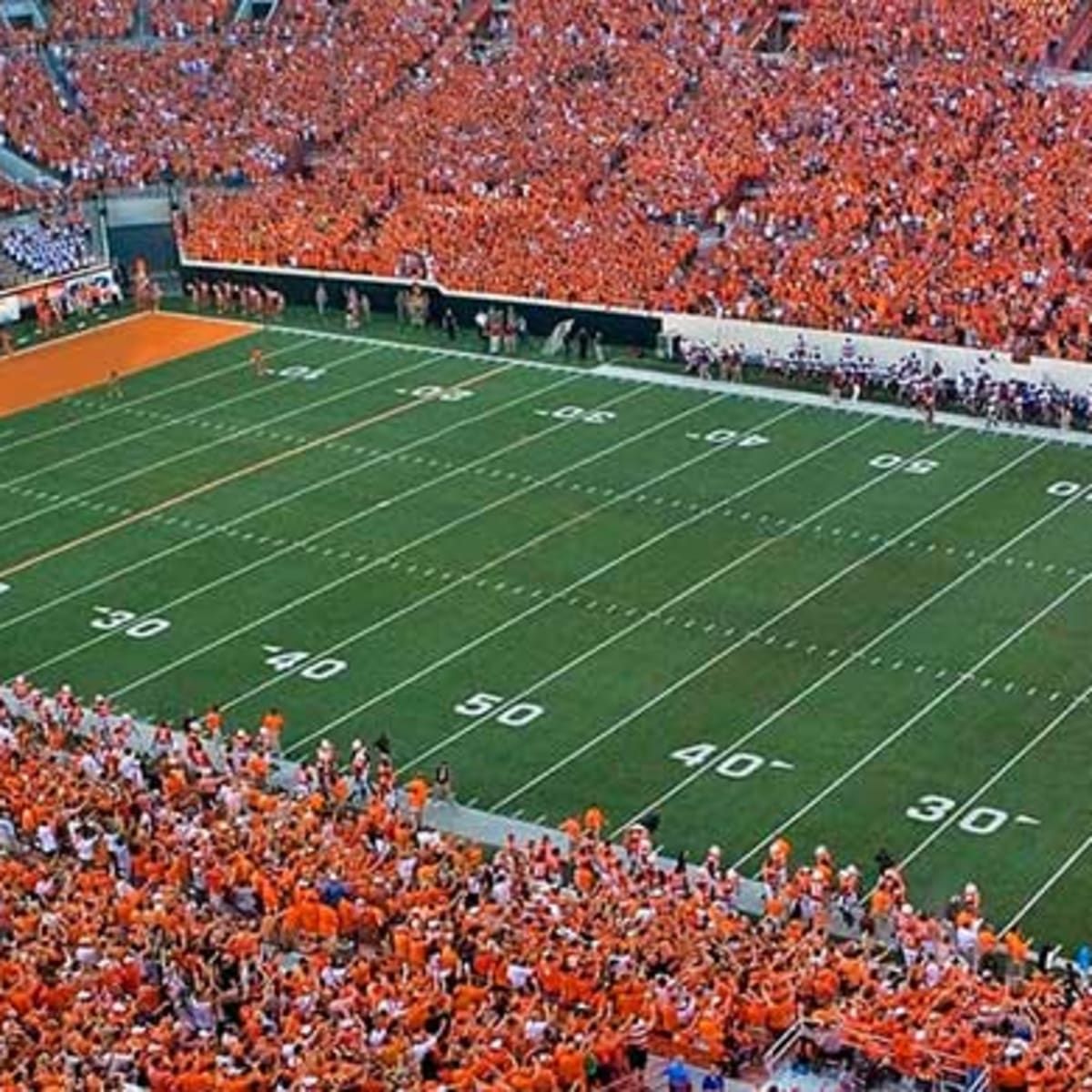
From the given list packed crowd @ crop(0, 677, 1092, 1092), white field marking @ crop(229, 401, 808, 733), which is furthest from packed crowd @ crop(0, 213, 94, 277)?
packed crowd @ crop(0, 677, 1092, 1092)

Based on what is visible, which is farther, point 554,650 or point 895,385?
point 895,385

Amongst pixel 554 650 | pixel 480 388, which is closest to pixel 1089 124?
pixel 480 388

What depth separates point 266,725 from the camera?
21.8m

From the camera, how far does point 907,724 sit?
2214 cm

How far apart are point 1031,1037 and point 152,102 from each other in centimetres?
3692

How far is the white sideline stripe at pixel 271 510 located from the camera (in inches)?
1041

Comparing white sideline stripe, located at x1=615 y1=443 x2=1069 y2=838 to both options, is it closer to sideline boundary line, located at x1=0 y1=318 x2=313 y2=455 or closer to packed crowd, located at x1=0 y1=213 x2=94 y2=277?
sideline boundary line, located at x1=0 y1=318 x2=313 y2=455

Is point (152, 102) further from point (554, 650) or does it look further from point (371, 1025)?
point (371, 1025)

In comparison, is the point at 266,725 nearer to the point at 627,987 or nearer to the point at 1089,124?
the point at 627,987

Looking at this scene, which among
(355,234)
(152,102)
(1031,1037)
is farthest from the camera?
(152,102)

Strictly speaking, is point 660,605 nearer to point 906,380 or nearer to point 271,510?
point 271,510

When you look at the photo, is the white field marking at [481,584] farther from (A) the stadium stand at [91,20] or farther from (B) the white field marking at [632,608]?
(A) the stadium stand at [91,20]

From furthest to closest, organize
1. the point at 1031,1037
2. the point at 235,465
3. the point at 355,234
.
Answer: the point at 355,234 → the point at 235,465 → the point at 1031,1037

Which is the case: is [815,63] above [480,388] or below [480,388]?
above
